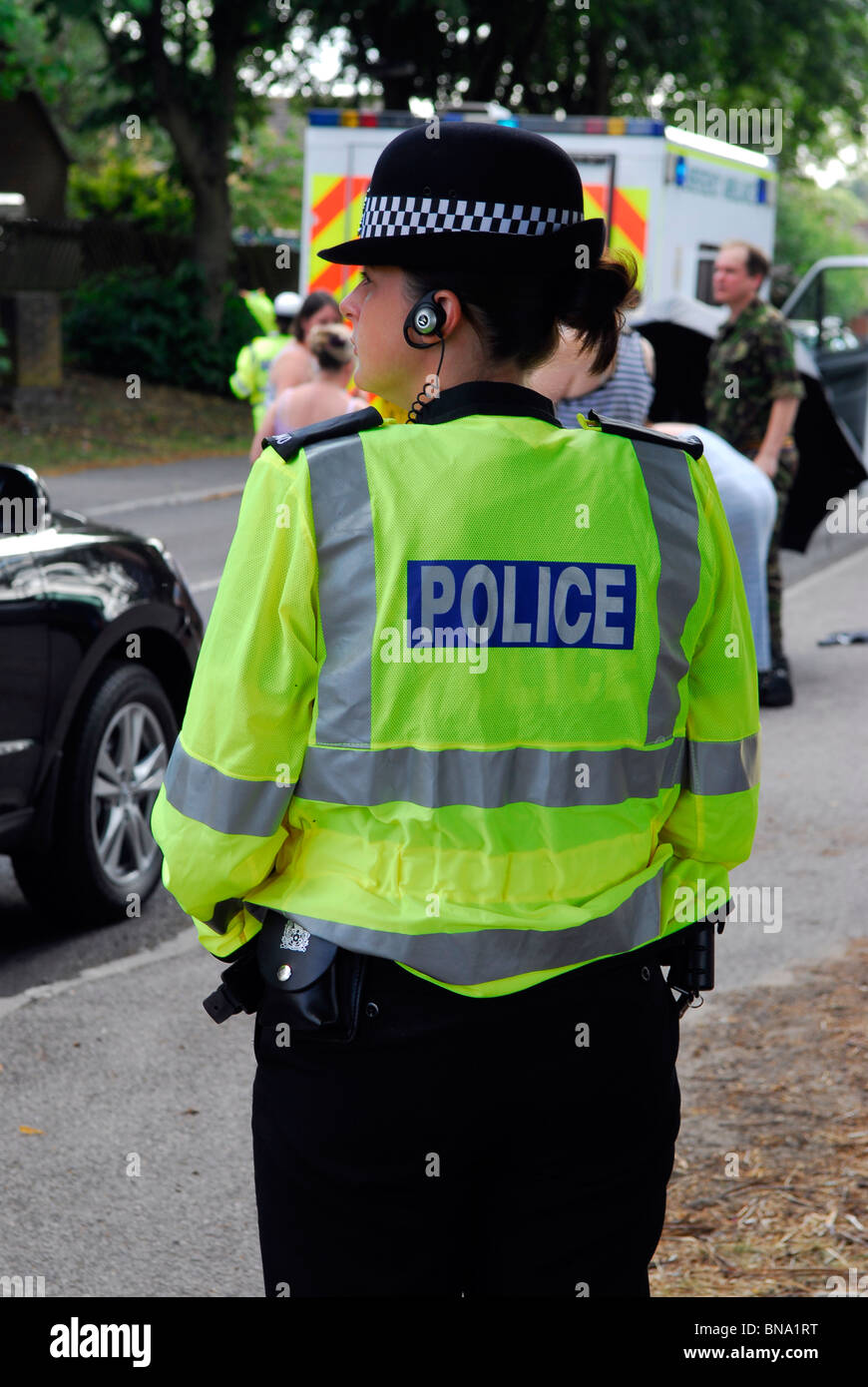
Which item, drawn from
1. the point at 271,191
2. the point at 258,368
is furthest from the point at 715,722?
the point at 271,191

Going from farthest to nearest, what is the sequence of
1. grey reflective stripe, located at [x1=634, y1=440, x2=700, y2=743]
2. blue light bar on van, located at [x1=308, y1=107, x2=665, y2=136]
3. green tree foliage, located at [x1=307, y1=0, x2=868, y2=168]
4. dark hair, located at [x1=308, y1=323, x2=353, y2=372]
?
green tree foliage, located at [x1=307, y1=0, x2=868, y2=168]
blue light bar on van, located at [x1=308, y1=107, x2=665, y2=136]
dark hair, located at [x1=308, y1=323, x2=353, y2=372]
grey reflective stripe, located at [x1=634, y1=440, x2=700, y2=743]

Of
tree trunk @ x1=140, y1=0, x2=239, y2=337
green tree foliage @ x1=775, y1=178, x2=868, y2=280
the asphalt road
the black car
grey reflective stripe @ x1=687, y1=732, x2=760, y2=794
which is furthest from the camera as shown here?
green tree foliage @ x1=775, y1=178, x2=868, y2=280

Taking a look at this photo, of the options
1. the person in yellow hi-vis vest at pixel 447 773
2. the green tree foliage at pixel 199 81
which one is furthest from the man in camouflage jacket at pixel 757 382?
the green tree foliage at pixel 199 81

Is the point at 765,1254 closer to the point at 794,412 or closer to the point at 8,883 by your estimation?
the point at 8,883

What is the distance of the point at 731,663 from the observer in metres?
2.04

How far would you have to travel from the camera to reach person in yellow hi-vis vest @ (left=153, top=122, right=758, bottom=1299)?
1785 millimetres

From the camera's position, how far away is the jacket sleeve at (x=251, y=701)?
178 cm

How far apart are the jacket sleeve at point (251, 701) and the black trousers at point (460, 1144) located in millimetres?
187

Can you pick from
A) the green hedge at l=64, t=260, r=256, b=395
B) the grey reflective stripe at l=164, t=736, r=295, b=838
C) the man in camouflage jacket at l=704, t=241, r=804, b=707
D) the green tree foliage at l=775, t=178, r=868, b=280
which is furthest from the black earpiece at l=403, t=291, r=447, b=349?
the green tree foliage at l=775, t=178, r=868, b=280

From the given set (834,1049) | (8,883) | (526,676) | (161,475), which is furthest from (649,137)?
(526,676)

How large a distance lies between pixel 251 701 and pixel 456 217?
1.88 feet

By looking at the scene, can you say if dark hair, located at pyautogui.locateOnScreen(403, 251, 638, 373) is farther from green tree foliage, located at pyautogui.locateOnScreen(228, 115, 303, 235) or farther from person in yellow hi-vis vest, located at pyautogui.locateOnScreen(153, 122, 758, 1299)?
green tree foliage, located at pyautogui.locateOnScreen(228, 115, 303, 235)

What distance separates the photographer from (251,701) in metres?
1.79

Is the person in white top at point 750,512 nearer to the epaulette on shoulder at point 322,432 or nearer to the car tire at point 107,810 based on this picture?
the car tire at point 107,810
